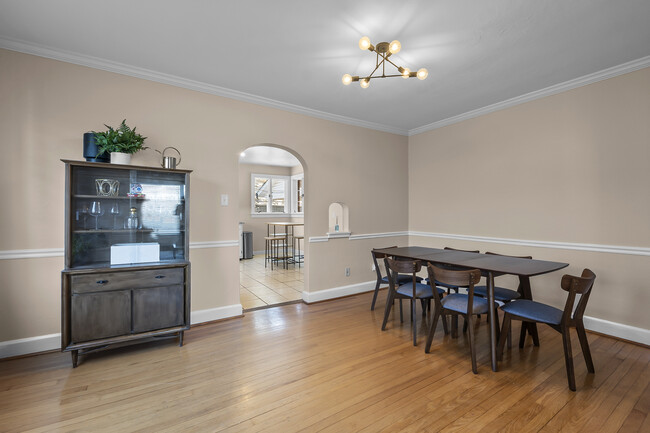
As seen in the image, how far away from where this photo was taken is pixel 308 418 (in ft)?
6.14

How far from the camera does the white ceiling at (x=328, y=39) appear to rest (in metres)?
2.12

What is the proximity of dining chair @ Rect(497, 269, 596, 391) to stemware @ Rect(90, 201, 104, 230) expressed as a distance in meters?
3.75

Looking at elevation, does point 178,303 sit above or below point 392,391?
above

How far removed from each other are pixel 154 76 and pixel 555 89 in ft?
14.8

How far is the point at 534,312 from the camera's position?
2.36 meters

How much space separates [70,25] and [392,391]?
3.77m

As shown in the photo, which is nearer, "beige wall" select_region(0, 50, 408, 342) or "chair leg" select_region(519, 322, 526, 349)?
"beige wall" select_region(0, 50, 408, 342)

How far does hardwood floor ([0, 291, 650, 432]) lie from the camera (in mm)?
1828

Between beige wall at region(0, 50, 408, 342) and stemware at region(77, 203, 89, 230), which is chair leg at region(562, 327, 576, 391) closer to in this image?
beige wall at region(0, 50, 408, 342)

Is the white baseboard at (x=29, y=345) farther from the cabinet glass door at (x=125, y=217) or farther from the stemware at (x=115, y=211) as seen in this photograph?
the stemware at (x=115, y=211)

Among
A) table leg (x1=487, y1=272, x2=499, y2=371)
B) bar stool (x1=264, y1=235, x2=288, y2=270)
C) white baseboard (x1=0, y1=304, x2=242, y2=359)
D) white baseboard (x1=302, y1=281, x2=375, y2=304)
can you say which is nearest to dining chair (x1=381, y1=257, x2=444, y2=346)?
table leg (x1=487, y1=272, x2=499, y2=371)

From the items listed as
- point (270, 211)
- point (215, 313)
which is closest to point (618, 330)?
point (215, 313)

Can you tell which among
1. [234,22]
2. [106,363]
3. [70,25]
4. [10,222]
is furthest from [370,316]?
[70,25]

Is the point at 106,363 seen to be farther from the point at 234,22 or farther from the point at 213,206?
the point at 234,22
